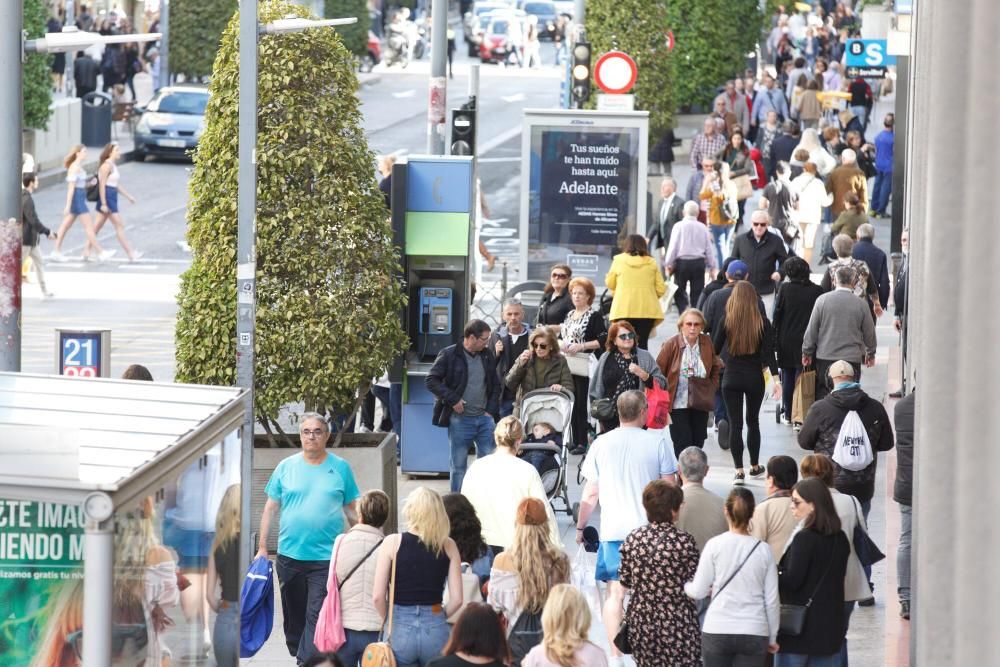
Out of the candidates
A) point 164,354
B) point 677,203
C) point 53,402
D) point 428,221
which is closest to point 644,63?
point 677,203

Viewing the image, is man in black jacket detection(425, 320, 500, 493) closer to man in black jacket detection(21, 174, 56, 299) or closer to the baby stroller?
the baby stroller

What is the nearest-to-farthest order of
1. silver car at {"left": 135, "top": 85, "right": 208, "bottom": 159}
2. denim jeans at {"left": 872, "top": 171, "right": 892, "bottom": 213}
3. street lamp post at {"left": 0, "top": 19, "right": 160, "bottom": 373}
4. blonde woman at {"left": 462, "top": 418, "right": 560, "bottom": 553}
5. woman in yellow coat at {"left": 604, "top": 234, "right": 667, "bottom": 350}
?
street lamp post at {"left": 0, "top": 19, "right": 160, "bottom": 373} < blonde woman at {"left": 462, "top": 418, "right": 560, "bottom": 553} < woman in yellow coat at {"left": 604, "top": 234, "right": 667, "bottom": 350} < denim jeans at {"left": 872, "top": 171, "right": 892, "bottom": 213} < silver car at {"left": 135, "top": 85, "right": 208, "bottom": 159}

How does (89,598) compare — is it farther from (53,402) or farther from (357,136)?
(357,136)

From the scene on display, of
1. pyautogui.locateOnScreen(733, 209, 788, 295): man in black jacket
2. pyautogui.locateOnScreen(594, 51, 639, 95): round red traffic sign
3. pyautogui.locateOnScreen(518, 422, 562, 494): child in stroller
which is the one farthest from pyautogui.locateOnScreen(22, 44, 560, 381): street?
pyautogui.locateOnScreen(518, 422, 562, 494): child in stroller

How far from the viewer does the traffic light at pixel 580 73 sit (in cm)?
2625

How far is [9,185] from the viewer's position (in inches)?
369

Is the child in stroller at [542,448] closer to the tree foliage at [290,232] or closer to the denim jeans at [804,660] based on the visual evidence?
the tree foliage at [290,232]

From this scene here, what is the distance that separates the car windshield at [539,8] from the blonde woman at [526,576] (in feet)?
215

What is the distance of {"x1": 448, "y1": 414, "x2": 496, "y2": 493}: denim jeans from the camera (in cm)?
1438

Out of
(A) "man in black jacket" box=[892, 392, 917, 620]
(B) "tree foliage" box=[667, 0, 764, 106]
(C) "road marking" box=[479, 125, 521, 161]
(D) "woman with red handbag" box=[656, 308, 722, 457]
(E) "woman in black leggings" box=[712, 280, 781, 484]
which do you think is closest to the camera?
(A) "man in black jacket" box=[892, 392, 917, 620]

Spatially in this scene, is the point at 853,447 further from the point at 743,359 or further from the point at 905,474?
the point at 743,359

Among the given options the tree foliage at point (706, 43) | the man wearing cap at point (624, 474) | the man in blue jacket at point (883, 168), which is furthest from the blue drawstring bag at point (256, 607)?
the tree foliage at point (706, 43)

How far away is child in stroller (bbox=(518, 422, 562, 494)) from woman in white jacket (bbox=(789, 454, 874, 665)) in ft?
13.0

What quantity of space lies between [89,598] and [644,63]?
2974cm
